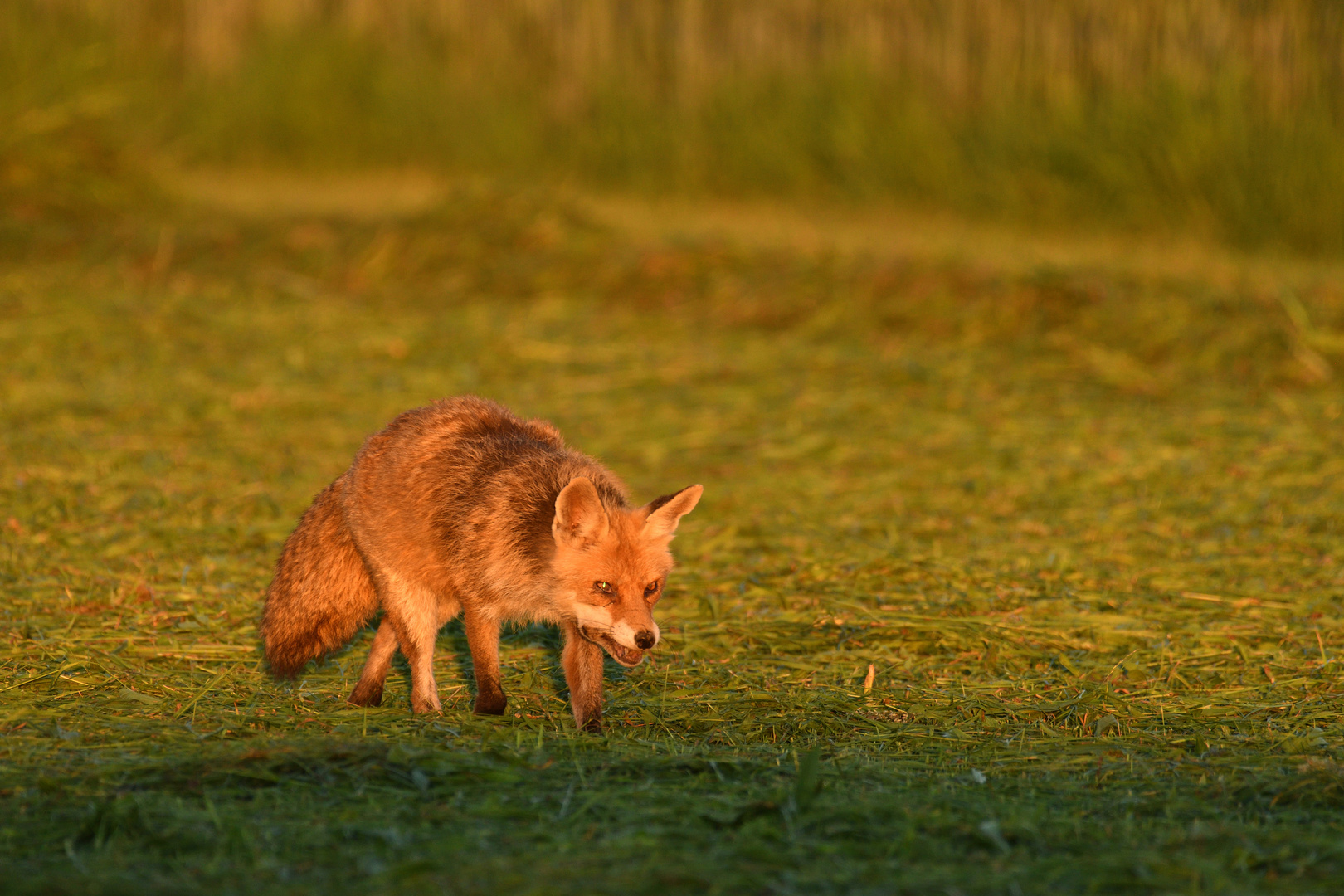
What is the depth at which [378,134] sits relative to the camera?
17562mm

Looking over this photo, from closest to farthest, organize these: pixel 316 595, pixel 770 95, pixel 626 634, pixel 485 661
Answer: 1. pixel 626 634
2. pixel 485 661
3. pixel 316 595
4. pixel 770 95

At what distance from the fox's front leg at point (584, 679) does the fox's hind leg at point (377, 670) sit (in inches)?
22.3

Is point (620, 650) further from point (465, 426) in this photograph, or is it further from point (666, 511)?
point (465, 426)

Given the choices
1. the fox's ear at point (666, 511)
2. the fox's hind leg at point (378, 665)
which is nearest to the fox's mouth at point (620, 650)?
the fox's ear at point (666, 511)

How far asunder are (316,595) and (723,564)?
1.93 metres

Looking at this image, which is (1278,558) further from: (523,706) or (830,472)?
(523,706)

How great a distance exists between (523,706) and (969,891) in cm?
185

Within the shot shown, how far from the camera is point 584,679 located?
4.25 meters

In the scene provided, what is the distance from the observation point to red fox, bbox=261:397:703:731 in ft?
14.0

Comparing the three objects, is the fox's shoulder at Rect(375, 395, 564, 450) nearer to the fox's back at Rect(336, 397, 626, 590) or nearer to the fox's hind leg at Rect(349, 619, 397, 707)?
the fox's back at Rect(336, 397, 626, 590)

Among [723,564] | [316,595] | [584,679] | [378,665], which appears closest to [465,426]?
[316,595]

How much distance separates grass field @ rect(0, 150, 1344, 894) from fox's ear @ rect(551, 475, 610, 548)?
0.51 m

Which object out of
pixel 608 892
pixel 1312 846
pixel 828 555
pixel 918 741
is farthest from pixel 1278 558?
pixel 608 892

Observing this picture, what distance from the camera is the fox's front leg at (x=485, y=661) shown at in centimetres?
429
